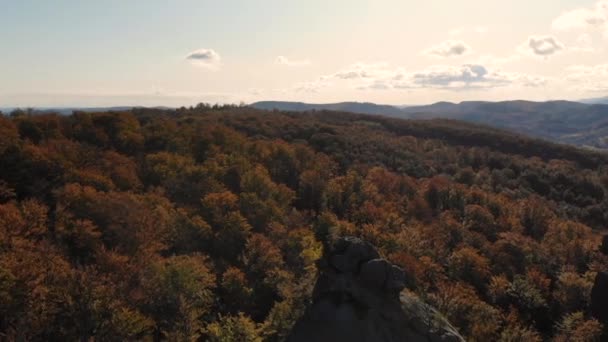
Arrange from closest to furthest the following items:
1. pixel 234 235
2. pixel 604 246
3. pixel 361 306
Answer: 1. pixel 361 306
2. pixel 234 235
3. pixel 604 246

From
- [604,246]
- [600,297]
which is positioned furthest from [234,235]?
[604,246]

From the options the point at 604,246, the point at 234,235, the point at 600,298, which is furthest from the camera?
the point at 604,246

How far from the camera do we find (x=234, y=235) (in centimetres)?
6212

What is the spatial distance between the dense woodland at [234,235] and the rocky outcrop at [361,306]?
8779 millimetres

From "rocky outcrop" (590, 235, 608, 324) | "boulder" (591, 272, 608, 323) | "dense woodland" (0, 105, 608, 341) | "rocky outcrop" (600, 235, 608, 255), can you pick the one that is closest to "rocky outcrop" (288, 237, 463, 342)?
"dense woodland" (0, 105, 608, 341)

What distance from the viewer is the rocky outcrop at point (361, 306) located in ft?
104

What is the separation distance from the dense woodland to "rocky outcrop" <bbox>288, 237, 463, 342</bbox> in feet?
28.8

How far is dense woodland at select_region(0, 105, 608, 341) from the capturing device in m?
39.6

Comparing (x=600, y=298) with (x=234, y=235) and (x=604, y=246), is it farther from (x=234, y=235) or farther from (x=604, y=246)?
(x=234, y=235)

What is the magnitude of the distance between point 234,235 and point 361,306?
107 feet

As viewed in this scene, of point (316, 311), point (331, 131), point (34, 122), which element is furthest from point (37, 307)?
point (331, 131)

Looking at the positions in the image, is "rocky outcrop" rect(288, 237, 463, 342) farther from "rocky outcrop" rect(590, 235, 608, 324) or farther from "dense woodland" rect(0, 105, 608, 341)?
"rocky outcrop" rect(590, 235, 608, 324)

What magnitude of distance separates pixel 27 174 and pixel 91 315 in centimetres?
3853

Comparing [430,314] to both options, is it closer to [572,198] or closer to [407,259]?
[407,259]
